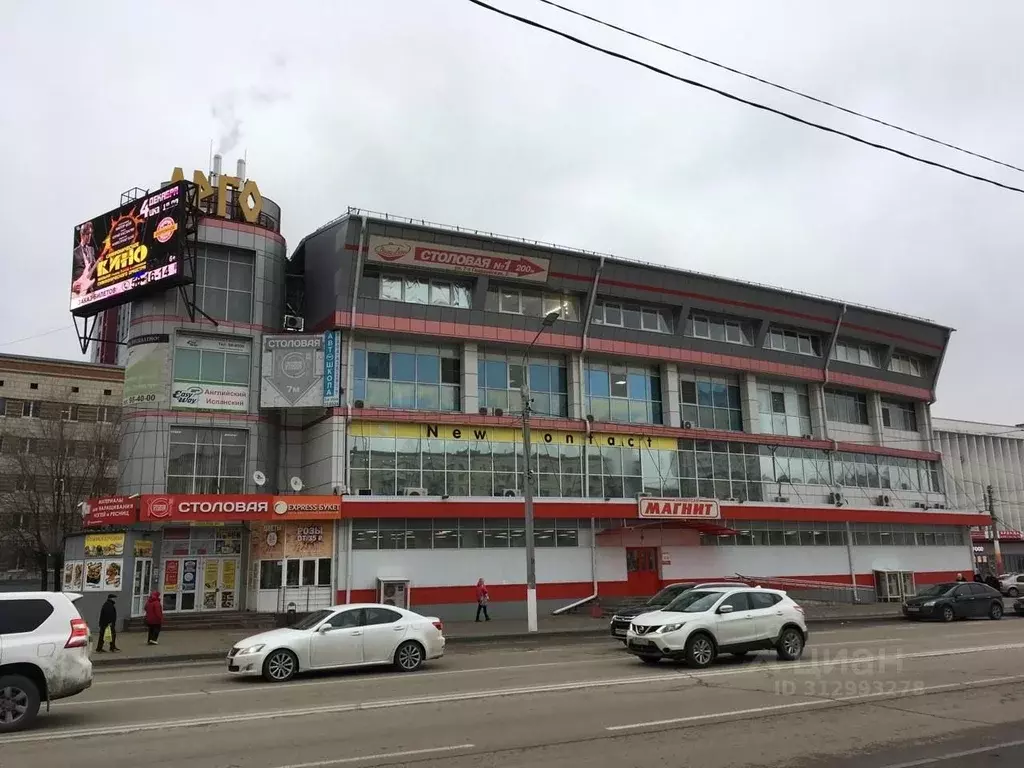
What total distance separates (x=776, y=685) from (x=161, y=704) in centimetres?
952

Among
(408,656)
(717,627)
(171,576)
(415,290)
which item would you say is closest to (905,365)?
(415,290)

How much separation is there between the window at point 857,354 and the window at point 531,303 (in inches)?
654

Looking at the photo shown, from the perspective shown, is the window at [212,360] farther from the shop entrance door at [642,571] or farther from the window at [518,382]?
the shop entrance door at [642,571]

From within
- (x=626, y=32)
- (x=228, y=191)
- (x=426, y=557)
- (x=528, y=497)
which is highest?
(x=228, y=191)

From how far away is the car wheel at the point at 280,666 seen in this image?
48.4 ft

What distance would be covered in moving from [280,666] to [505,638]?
37.5ft

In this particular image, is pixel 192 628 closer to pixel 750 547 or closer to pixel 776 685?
pixel 776 685

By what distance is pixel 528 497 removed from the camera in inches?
1065

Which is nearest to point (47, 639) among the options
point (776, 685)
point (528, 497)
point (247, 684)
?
point (247, 684)

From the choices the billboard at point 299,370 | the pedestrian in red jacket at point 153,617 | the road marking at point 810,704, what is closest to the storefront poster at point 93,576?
the pedestrian in red jacket at point 153,617

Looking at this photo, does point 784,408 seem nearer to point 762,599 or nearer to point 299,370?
point 299,370

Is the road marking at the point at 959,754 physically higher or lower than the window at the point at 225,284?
lower

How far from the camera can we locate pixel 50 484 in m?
41.2

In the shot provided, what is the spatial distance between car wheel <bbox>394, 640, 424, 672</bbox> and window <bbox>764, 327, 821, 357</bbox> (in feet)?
101
